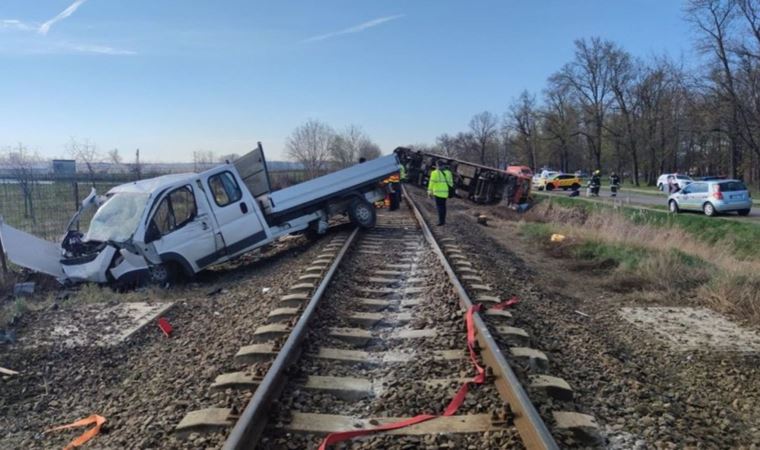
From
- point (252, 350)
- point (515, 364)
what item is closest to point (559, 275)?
point (515, 364)

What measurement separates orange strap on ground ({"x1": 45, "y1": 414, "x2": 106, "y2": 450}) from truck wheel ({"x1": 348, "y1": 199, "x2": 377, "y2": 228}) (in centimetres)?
1065

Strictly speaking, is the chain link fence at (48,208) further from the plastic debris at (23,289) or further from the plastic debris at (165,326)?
the plastic debris at (165,326)

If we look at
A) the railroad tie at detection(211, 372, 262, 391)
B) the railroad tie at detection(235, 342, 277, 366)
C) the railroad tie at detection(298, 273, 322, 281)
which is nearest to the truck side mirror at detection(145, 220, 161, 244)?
the railroad tie at detection(298, 273, 322, 281)

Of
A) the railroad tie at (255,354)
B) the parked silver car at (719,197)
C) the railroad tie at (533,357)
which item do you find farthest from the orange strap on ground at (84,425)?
the parked silver car at (719,197)

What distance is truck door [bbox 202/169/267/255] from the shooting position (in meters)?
11.2

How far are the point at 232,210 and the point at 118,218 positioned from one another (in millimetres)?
2051

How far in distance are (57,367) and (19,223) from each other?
50.3 ft

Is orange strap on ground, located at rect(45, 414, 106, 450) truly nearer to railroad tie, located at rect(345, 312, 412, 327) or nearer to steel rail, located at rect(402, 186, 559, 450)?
railroad tie, located at rect(345, 312, 412, 327)

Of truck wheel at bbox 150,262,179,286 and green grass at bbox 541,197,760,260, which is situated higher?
truck wheel at bbox 150,262,179,286

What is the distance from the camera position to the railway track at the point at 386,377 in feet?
12.0

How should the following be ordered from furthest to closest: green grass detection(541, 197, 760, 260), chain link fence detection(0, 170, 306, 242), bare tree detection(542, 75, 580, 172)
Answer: bare tree detection(542, 75, 580, 172)
green grass detection(541, 197, 760, 260)
chain link fence detection(0, 170, 306, 242)

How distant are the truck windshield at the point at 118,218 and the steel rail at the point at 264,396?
18.3 ft

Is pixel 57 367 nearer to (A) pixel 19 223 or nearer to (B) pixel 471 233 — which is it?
(B) pixel 471 233

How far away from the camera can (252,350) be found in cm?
512
